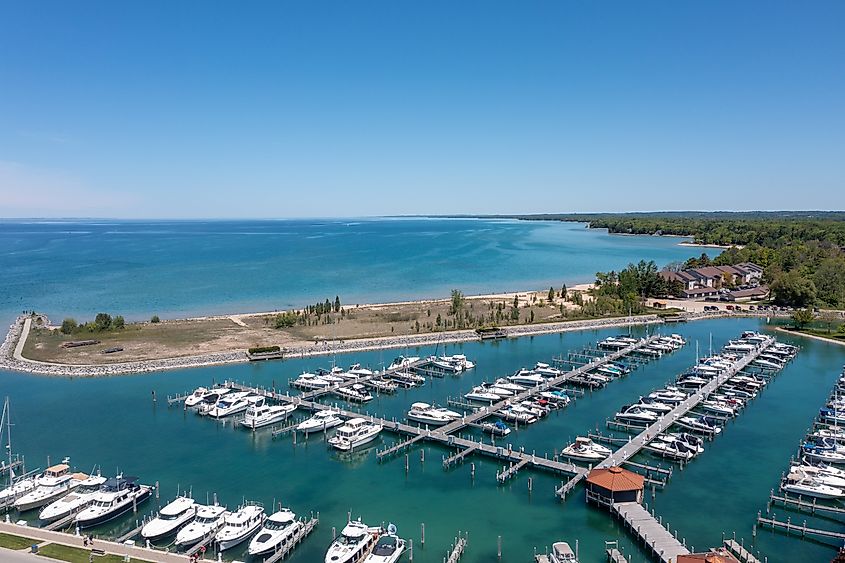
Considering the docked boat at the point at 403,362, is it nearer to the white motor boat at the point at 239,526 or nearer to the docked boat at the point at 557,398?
the docked boat at the point at 557,398

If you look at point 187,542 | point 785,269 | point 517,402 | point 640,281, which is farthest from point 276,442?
point 785,269

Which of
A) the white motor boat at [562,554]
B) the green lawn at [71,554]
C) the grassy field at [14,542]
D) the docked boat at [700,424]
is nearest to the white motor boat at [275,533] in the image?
the green lawn at [71,554]

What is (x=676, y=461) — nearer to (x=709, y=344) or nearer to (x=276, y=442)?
(x=276, y=442)

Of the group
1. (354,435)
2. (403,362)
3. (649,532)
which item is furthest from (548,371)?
(649,532)

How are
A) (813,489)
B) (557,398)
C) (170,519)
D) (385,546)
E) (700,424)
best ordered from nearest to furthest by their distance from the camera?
(385,546)
(170,519)
(813,489)
(700,424)
(557,398)

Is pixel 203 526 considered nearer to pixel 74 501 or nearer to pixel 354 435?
pixel 74 501

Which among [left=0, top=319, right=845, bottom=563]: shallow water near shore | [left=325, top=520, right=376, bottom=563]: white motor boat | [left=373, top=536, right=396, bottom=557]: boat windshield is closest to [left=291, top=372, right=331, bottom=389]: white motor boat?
[left=0, top=319, right=845, bottom=563]: shallow water near shore

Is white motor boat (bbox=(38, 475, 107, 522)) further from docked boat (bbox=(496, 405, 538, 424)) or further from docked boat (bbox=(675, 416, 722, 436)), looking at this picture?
docked boat (bbox=(675, 416, 722, 436))
